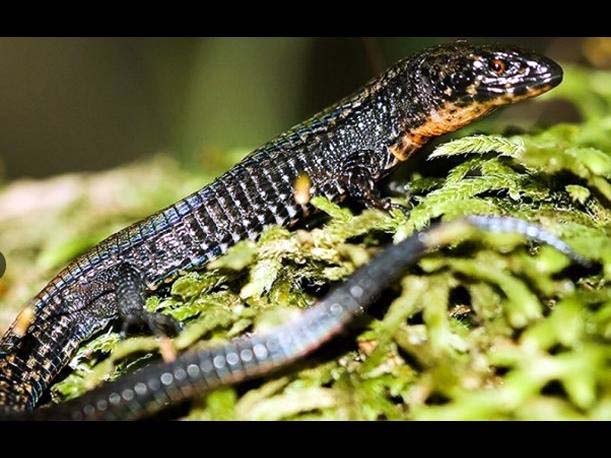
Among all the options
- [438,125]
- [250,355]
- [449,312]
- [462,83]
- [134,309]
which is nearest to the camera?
[250,355]

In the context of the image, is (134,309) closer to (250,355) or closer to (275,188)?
(275,188)

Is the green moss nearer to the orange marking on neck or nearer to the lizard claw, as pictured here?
the lizard claw

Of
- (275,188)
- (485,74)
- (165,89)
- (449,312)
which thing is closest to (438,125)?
(485,74)

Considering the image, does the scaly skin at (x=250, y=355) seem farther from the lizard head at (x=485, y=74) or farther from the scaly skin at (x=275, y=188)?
the lizard head at (x=485, y=74)

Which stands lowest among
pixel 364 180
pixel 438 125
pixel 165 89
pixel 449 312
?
pixel 449 312

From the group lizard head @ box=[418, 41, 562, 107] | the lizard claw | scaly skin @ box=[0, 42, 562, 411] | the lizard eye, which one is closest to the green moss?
the lizard claw

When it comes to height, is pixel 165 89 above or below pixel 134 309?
above
